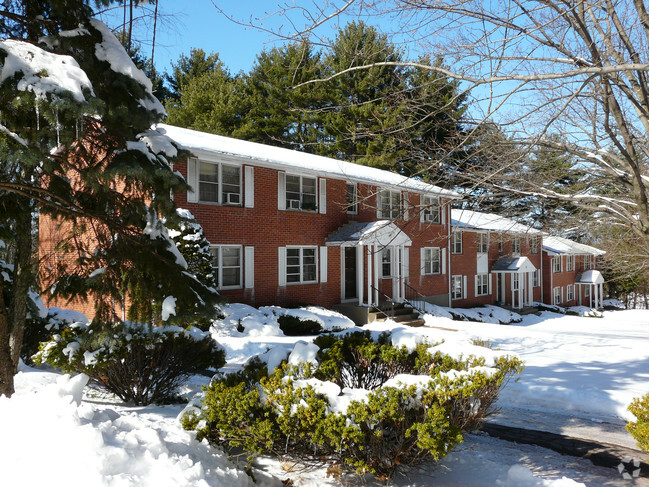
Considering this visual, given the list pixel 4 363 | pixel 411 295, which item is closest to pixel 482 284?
pixel 411 295

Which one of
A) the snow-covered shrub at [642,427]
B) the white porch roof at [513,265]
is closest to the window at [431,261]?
the white porch roof at [513,265]

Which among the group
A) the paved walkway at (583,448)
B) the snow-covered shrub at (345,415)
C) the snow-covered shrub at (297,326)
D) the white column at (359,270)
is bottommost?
the paved walkway at (583,448)

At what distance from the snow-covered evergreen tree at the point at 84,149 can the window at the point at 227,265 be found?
33.4 ft

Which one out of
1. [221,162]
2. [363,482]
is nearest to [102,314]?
[363,482]

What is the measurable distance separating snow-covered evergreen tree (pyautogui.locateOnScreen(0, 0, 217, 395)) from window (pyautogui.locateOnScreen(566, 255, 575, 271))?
41434mm

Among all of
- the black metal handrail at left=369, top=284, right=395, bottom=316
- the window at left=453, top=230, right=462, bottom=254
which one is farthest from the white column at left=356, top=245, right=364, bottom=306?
the window at left=453, top=230, right=462, bottom=254

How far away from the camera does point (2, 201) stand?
17.3 feet

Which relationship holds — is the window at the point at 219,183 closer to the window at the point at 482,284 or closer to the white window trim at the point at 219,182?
the white window trim at the point at 219,182

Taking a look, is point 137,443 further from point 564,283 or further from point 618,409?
point 564,283

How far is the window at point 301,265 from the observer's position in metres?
19.1

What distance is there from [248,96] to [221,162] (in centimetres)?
1812

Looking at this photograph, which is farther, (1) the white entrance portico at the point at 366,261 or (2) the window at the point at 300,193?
(1) the white entrance portico at the point at 366,261

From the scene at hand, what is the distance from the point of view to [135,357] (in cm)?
679

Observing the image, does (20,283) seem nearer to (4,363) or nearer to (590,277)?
(4,363)
